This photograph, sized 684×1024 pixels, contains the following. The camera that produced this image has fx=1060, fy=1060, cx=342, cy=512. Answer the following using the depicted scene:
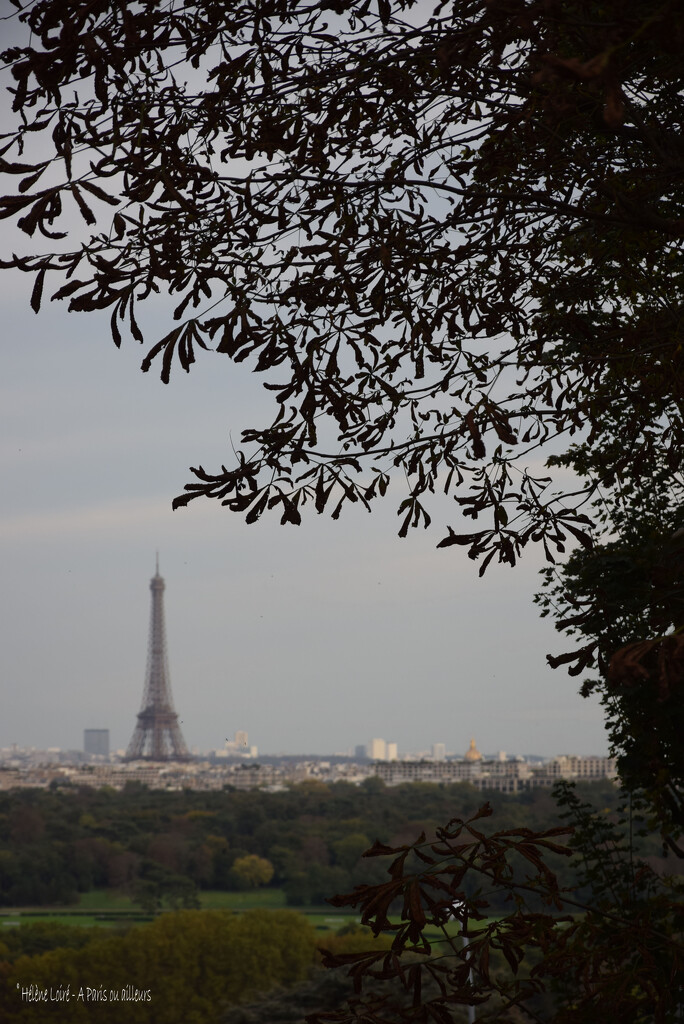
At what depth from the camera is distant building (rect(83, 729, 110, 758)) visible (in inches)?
7446

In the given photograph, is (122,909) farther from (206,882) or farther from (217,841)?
(217,841)

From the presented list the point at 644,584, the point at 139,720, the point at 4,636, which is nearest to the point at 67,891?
the point at 644,584

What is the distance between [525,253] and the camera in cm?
437

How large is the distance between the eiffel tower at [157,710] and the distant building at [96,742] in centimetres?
10928

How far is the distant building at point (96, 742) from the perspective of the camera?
189125 mm

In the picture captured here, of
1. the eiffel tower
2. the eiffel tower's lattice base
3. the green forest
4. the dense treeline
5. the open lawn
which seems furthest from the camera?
the eiffel tower's lattice base

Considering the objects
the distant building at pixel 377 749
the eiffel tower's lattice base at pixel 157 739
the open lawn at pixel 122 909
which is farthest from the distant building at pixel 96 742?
the open lawn at pixel 122 909

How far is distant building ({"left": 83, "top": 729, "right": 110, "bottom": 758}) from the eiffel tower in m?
109

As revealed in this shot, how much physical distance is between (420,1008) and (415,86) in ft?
8.70

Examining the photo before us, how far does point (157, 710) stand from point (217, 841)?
42.3m

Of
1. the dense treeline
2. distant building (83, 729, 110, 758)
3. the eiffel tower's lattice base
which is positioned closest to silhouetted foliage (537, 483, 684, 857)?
the dense treeline

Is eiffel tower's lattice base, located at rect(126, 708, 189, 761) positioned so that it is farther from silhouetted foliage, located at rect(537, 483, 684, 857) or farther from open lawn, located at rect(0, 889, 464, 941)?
silhouetted foliage, located at rect(537, 483, 684, 857)

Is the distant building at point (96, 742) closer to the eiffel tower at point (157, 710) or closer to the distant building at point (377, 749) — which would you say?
the distant building at point (377, 749)

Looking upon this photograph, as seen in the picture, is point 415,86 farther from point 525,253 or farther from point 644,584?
point 644,584
